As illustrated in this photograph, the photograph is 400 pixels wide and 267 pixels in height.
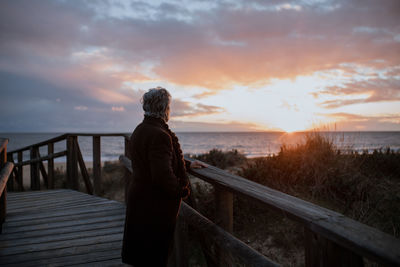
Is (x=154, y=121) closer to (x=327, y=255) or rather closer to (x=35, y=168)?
(x=327, y=255)

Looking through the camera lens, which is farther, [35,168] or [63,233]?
[35,168]

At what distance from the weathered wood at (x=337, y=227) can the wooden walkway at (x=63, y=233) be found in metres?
1.77

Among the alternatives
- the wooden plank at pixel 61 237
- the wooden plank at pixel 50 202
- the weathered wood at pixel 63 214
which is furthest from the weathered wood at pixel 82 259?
the wooden plank at pixel 50 202

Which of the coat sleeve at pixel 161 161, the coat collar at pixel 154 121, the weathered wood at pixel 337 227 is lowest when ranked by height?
the weathered wood at pixel 337 227

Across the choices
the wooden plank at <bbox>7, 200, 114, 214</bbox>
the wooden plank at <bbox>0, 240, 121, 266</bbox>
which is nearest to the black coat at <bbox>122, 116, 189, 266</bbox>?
the wooden plank at <bbox>0, 240, 121, 266</bbox>

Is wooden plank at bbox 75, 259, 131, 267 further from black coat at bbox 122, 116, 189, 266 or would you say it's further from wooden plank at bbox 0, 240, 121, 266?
black coat at bbox 122, 116, 189, 266

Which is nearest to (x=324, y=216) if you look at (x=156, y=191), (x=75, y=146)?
(x=156, y=191)

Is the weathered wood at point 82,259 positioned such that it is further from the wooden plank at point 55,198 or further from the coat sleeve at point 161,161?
the wooden plank at point 55,198

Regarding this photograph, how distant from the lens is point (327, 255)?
970 mm

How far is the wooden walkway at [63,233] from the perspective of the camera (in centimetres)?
249

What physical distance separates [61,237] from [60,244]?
0.63ft

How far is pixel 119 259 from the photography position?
2.47 m

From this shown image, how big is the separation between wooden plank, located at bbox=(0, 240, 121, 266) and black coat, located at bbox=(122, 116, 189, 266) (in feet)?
2.94

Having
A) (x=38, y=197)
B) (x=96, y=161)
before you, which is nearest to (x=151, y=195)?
(x=96, y=161)
